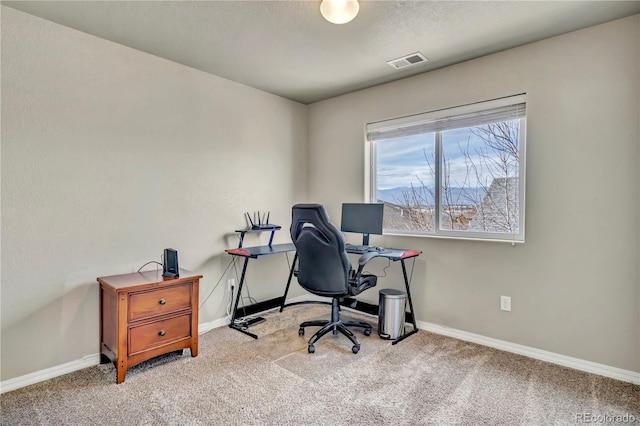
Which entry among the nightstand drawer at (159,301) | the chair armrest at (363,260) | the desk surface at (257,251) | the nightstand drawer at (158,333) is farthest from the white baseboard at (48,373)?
the chair armrest at (363,260)

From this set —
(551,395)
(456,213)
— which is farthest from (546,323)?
(456,213)

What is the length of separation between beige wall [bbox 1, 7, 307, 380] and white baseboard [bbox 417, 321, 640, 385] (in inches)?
80.9

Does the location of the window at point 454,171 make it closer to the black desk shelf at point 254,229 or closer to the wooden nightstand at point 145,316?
the black desk shelf at point 254,229

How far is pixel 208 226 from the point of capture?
10.4ft

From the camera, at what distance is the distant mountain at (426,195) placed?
297 centimetres

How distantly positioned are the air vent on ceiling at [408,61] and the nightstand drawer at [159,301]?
2438 mm

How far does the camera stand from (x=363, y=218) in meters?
3.37

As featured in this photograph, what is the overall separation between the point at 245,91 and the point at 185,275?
1940 mm

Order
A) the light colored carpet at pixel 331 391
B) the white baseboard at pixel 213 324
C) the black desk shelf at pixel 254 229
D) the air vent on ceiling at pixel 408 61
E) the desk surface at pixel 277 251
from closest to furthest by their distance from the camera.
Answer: the light colored carpet at pixel 331 391 < the air vent on ceiling at pixel 408 61 < the desk surface at pixel 277 251 < the white baseboard at pixel 213 324 < the black desk shelf at pixel 254 229

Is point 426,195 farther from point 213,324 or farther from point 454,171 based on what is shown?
point 213,324

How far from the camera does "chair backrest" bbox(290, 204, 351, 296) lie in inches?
100

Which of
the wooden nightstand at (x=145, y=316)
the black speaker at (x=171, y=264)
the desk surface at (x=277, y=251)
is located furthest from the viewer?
the desk surface at (x=277, y=251)

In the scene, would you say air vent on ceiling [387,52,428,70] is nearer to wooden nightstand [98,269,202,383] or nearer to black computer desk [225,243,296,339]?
black computer desk [225,243,296,339]

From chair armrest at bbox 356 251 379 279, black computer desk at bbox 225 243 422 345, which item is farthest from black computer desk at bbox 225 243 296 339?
chair armrest at bbox 356 251 379 279
